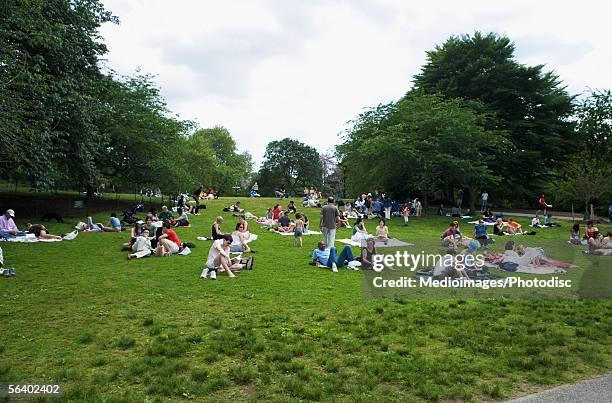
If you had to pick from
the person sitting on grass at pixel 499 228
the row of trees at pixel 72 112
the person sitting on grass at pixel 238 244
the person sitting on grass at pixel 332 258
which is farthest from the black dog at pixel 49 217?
the person sitting on grass at pixel 499 228

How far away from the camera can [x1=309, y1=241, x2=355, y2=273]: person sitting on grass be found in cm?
1237

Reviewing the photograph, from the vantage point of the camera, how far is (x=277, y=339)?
6.54 m

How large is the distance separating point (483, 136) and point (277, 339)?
27.8m

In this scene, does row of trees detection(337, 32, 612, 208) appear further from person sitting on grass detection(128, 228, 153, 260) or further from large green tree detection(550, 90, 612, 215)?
person sitting on grass detection(128, 228, 153, 260)

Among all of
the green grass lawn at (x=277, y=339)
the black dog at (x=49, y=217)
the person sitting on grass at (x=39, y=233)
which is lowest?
the green grass lawn at (x=277, y=339)

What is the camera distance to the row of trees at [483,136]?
29359 millimetres

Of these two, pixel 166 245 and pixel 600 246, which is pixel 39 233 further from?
pixel 600 246

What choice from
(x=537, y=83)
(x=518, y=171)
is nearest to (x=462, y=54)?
(x=537, y=83)

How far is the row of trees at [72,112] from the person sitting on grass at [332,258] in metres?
9.64

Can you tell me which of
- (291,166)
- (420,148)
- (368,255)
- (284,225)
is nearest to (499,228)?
(420,148)

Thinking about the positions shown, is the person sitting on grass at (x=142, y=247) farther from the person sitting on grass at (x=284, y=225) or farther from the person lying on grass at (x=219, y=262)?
the person sitting on grass at (x=284, y=225)

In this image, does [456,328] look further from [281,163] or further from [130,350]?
[281,163]

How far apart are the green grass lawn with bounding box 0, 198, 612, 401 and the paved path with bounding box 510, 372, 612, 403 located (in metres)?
0.21

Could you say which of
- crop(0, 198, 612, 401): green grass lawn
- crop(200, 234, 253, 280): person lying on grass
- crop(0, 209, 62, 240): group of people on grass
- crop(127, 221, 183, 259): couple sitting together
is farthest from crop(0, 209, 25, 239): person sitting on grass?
crop(200, 234, 253, 280): person lying on grass
